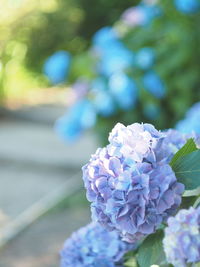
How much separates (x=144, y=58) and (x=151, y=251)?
2516mm

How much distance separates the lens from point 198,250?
69cm

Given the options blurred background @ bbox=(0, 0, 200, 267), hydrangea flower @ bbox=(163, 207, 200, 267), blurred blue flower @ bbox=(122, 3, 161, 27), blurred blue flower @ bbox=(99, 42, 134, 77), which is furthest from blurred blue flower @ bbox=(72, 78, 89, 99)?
hydrangea flower @ bbox=(163, 207, 200, 267)

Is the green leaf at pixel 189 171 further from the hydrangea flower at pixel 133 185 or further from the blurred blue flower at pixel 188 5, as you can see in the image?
the blurred blue flower at pixel 188 5

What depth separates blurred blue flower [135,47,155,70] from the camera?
129 inches

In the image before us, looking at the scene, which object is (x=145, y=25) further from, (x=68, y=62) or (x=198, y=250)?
(x=198, y=250)

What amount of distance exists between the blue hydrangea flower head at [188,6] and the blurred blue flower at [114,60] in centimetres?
38

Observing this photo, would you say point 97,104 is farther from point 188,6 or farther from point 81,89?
point 188,6

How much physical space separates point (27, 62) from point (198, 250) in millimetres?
7339

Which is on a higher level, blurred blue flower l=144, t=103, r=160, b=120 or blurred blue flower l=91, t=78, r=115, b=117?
blurred blue flower l=91, t=78, r=115, b=117

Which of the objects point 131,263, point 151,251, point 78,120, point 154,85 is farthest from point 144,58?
point 151,251

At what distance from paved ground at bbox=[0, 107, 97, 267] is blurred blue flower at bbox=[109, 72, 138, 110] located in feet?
2.24

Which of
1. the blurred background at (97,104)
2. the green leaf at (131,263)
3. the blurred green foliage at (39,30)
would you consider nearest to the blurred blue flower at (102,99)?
the blurred background at (97,104)

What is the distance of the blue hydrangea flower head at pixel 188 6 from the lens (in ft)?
10.6

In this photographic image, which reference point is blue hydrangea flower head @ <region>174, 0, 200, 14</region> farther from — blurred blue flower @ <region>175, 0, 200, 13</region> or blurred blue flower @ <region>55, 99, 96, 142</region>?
blurred blue flower @ <region>55, 99, 96, 142</region>
